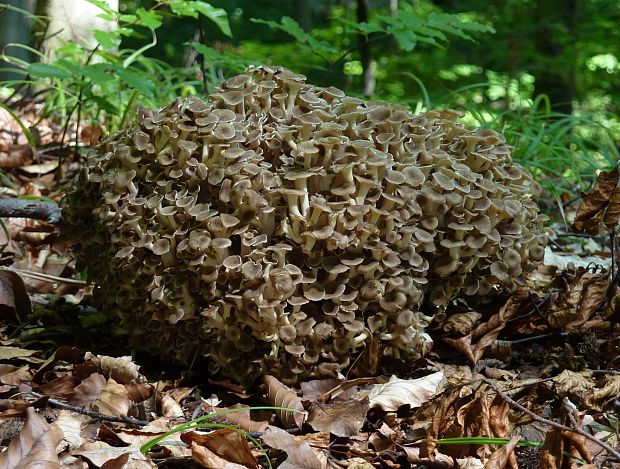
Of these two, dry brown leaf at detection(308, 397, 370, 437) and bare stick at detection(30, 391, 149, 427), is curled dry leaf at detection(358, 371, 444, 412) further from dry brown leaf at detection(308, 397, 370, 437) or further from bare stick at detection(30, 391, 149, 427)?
bare stick at detection(30, 391, 149, 427)

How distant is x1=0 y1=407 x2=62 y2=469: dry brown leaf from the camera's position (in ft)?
6.88

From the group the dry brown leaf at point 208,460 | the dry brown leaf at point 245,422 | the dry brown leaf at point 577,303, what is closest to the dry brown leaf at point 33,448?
the dry brown leaf at point 208,460

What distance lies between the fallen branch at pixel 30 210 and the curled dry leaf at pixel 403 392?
213cm

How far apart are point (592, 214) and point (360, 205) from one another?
122cm

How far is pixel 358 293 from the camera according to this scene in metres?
2.96

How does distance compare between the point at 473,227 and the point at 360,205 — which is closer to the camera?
the point at 360,205

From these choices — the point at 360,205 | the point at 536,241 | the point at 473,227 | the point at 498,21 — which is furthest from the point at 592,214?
the point at 498,21

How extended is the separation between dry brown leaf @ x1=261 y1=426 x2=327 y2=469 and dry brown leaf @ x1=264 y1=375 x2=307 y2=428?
0.72 feet

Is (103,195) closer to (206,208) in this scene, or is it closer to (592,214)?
(206,208)

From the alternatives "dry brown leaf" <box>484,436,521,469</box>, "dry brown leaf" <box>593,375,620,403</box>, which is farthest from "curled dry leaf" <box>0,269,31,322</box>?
"dry brown leaf" <box>593,375,620,403</box>

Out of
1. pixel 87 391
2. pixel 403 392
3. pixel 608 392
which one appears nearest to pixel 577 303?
pixel 608 392

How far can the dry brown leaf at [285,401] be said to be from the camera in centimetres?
269

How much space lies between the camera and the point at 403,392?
2875 millimetres

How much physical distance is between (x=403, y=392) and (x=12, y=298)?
2.28 m
